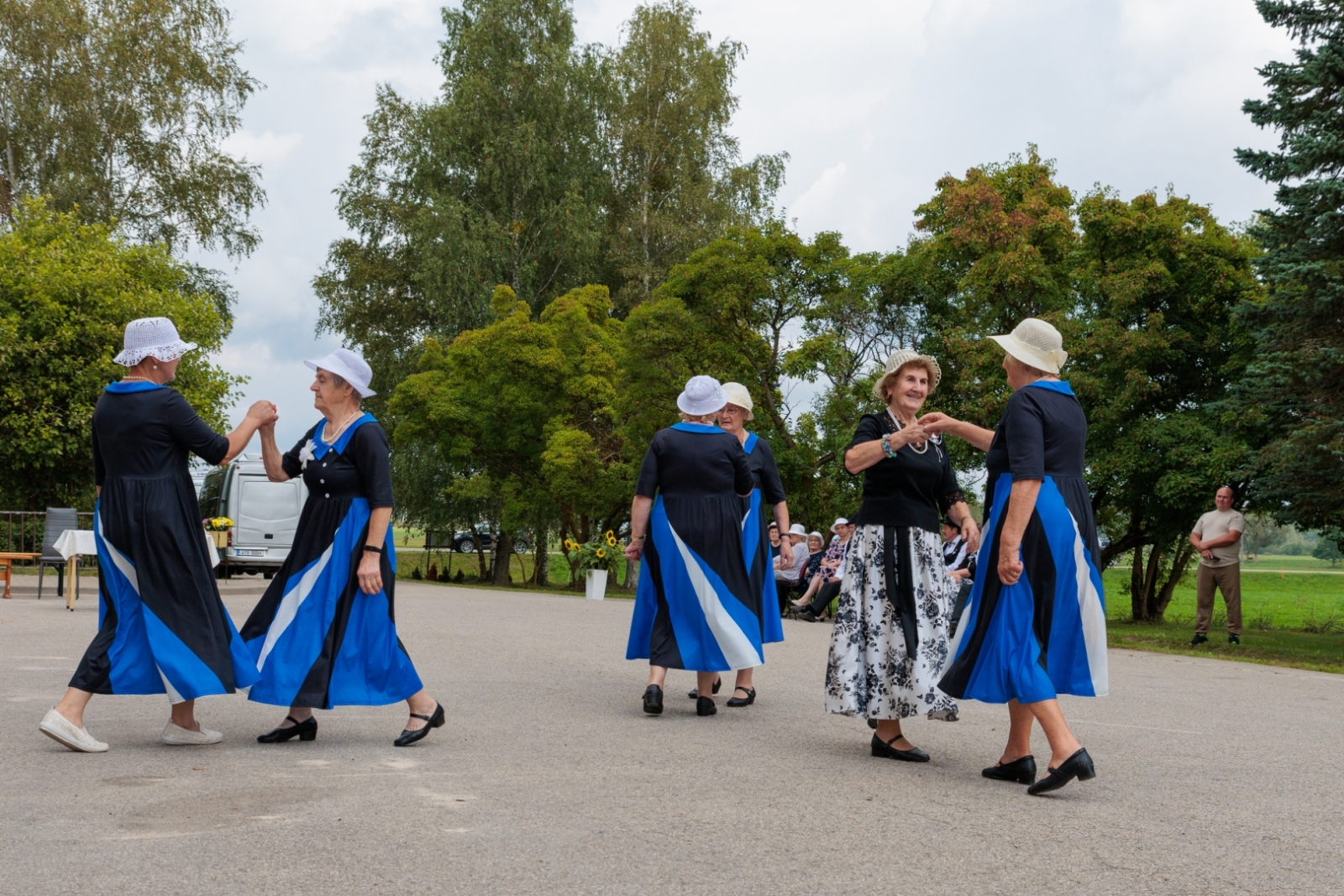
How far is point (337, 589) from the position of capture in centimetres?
668

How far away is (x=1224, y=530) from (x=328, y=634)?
1382 cm

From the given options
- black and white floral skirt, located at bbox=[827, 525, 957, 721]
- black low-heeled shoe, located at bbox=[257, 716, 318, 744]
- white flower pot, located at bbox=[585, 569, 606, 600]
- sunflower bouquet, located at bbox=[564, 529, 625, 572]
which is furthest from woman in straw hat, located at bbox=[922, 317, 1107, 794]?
white flower pot, located at bbox=[585, 569, 606, 600]

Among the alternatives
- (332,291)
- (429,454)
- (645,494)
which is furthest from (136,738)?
(332,291)

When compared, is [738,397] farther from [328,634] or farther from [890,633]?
[328,634]

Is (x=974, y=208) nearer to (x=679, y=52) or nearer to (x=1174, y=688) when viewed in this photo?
(x=1174, y=688)

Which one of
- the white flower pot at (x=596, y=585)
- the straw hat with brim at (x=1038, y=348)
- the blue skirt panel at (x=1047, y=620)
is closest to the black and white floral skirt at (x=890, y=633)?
the blue skirt panel at (x=1047, y=620)

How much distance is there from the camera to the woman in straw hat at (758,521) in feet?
29.9

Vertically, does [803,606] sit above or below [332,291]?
below

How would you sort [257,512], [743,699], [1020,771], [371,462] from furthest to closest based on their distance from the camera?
1. [257,512]
2. [743,699]
3. [371,462]
4. [1020,771]

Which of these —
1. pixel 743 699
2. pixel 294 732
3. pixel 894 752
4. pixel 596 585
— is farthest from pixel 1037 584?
pixel 596 585

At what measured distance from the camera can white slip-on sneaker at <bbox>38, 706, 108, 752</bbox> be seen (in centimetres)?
634

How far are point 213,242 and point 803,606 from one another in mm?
30049

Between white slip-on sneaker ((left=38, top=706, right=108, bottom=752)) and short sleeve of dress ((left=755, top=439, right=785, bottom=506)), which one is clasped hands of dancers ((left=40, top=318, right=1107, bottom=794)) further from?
short sleeve of dress ((left=755, top=439, right=785, bottom=506))

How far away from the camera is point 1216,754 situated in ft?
23.6
